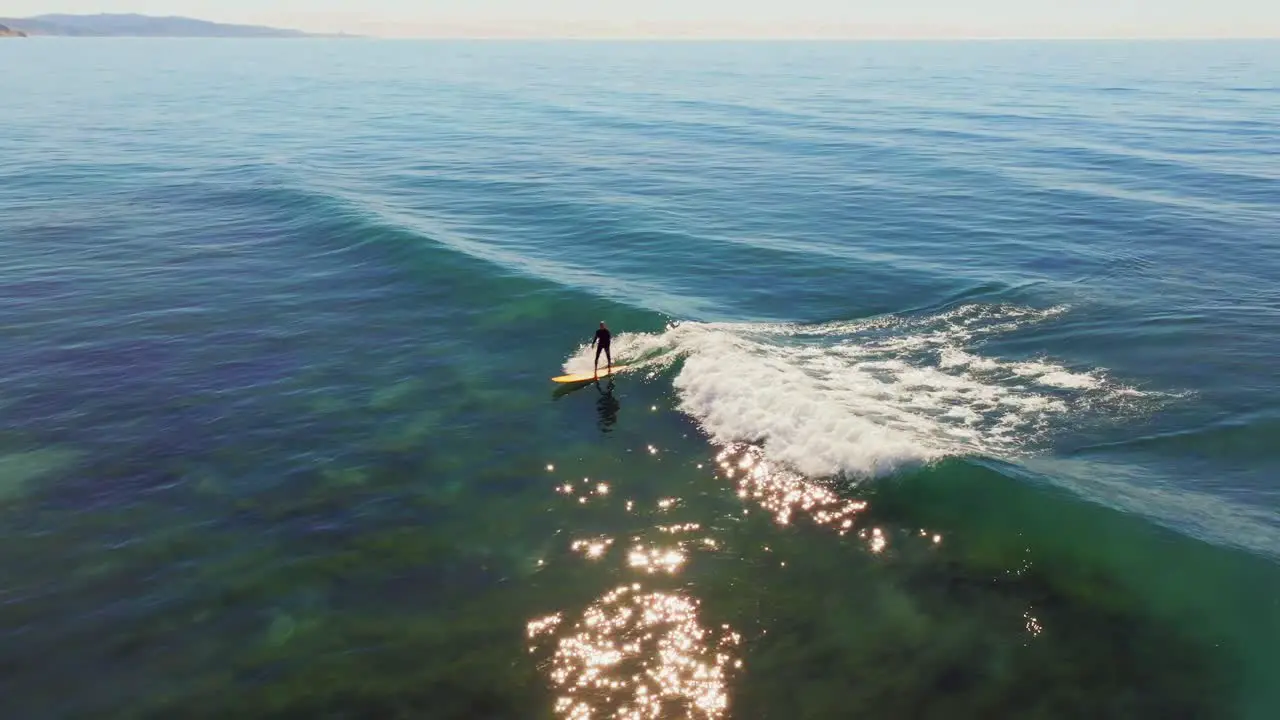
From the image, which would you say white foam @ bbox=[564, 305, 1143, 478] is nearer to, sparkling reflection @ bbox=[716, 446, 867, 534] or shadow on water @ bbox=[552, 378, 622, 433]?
sparkling reflection @ bbox=[716, 446, 867, 534]

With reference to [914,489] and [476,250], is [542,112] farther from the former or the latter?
[914,489]

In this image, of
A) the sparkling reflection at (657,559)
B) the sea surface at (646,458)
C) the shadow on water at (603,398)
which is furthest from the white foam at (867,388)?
the sparkling reflection at (657,559)

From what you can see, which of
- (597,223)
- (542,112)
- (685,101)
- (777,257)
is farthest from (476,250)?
(685,101)

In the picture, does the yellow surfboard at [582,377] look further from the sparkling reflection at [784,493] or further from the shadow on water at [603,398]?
the sparkling reflection at [784,493]

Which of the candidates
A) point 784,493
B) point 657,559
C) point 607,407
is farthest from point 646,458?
point 657,559

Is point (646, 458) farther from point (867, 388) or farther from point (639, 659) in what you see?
point (867, 388)

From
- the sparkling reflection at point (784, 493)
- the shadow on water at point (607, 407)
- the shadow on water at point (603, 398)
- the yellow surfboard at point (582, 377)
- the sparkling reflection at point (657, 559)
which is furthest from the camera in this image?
the yellow surfboard at point (582, 377)

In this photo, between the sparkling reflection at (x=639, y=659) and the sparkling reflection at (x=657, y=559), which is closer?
the sparkling reflection at (x=639, y=659)

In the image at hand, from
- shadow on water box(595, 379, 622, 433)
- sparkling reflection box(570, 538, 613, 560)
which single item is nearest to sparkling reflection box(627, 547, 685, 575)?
sparkling reflection box(570, 538, 613, 560)
